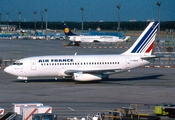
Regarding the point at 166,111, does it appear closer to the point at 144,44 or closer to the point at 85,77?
the point at 85,77

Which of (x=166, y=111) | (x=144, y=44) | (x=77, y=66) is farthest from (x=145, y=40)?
(x=166, y=111)

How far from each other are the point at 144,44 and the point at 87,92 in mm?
14522

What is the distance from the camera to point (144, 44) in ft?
216

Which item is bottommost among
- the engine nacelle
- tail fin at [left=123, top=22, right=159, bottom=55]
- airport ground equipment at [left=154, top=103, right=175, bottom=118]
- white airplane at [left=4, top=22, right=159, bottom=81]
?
airport ground equipment at [left=154, top=103, right=175, bottom=118]

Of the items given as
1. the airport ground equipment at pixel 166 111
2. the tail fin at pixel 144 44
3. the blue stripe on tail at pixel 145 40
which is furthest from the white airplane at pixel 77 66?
the airport ground equipment at pixel 166 111

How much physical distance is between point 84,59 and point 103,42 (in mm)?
114636

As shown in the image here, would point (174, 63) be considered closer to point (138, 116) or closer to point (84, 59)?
point (84, 59)

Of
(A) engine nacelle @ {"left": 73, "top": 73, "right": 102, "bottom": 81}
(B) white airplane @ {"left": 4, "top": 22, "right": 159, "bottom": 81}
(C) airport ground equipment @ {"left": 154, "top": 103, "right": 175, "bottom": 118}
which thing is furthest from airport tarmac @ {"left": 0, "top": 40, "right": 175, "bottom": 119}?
(C) airport ground equipment @ {"left": 154, "top": 103, "right": 175, "bottom": 118}

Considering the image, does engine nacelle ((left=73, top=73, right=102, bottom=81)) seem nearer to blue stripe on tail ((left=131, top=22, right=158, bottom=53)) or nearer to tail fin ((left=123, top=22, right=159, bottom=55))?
tail fin ((left=123, top=22, right=159, bottom=55))

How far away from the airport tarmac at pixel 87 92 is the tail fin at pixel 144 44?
379 centimetres

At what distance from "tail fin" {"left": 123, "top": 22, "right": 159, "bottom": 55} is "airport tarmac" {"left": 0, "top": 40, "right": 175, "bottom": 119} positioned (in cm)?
379

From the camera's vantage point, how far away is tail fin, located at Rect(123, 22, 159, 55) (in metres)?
65.4

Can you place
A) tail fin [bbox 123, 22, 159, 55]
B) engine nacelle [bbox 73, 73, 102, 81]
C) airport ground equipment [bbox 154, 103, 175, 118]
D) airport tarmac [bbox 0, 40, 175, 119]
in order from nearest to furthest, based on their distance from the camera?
airport ground equipment [bbox 154, 103, 175, 118] → airport tarmac [bbox 0, 40, 175, 119] → engine nacelle [bbox 73, 73, 102, 81] → tail fin [bbox 123, 22, 159, 55]

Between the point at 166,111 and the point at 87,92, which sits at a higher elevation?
the point at 87,92
